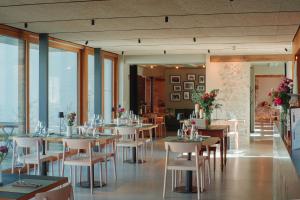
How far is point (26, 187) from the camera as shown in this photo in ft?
10.3

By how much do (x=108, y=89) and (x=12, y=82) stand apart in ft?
17.5

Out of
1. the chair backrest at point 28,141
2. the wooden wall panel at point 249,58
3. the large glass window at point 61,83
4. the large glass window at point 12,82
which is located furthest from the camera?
the wooden wall panel at point 249,58

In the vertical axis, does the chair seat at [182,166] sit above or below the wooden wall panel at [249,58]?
below

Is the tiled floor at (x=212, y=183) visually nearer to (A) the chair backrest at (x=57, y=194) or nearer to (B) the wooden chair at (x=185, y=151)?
(B) the wooden chair at (x=185, y=151)

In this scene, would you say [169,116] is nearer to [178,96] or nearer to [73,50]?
[178,96]

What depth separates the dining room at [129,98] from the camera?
19.5ft

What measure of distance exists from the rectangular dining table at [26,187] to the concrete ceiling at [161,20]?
3089mm

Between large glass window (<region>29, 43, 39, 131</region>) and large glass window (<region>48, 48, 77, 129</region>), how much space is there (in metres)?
0.60

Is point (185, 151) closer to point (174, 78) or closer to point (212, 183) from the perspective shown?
point (212, 183)

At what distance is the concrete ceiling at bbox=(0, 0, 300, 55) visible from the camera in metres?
6.02

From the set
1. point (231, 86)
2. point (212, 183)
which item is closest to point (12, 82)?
point (212, 183)

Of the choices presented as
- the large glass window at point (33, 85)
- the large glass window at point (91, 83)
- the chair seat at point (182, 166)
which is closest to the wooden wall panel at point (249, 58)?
the large glass window at point (91, 83)

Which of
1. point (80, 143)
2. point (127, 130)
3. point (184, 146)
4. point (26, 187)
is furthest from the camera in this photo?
point (127, 130)

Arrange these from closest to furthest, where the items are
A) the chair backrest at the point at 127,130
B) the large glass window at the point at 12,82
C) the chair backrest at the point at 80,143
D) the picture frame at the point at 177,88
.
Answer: the chair backrest at the point at 80,143
the large glass window at the point at 12,82
the chair backrest at the point at 127,130
the picture frame at the point at 177,88
